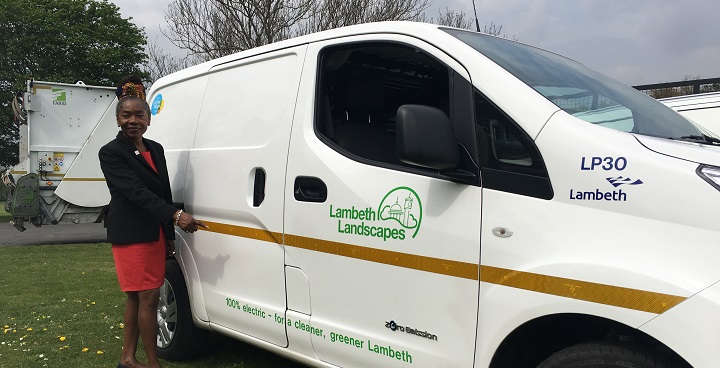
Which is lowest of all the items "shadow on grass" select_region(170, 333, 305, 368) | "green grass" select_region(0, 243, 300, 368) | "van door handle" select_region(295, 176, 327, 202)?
"green grass" select_region(0, 243, 300, 368)

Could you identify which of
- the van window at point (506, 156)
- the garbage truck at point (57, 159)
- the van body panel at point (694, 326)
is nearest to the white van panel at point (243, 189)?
the van window at point (506, 156)

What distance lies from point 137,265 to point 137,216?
1.01 feet

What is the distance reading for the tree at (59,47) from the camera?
85.8 feet

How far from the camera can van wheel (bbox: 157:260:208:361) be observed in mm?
3881

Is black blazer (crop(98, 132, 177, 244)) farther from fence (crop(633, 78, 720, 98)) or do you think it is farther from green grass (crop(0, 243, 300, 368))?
fence (crop(633, 78, 720, 98))

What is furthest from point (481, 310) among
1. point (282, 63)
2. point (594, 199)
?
point (282, 63)

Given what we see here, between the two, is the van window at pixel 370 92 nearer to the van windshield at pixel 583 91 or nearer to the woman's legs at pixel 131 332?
the van windshield at pixel 583 91

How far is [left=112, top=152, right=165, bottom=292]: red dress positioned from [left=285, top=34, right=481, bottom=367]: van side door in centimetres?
117

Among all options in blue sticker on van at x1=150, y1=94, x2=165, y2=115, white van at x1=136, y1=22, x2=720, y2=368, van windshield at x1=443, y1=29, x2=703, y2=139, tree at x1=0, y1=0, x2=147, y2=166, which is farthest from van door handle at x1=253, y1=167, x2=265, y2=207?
tree at x1=0, y1=0, x2=147, y2=166

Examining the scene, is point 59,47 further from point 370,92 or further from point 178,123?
point 370,92

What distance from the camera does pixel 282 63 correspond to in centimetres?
317

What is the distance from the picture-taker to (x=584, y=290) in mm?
1827

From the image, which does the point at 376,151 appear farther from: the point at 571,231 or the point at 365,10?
the point at 365,10

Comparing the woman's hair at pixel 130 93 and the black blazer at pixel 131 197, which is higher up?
the woman's hair at pixel 130 93
